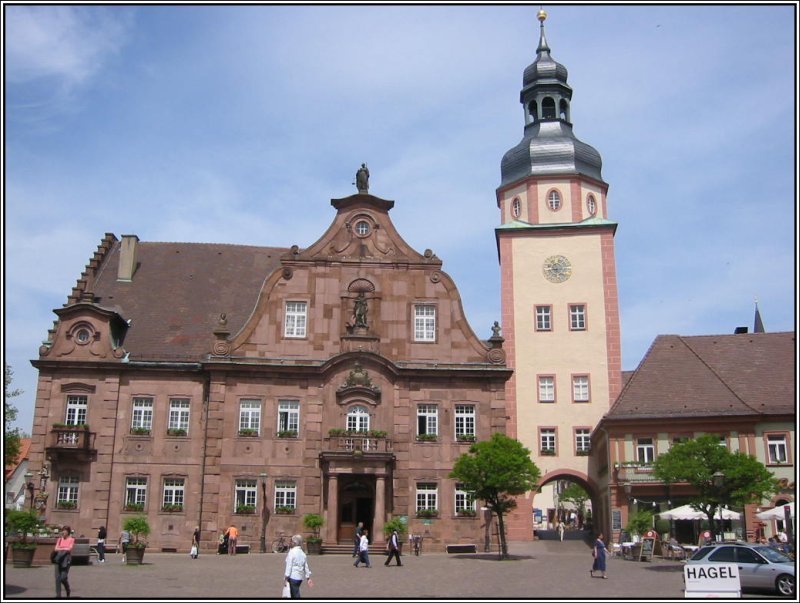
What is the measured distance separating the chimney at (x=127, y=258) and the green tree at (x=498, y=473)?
2139 centimetres

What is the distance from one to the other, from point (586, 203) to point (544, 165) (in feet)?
11.1

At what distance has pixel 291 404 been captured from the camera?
3941 cm

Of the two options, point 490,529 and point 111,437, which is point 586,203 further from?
point 111,437

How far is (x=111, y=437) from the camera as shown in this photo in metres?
38.9

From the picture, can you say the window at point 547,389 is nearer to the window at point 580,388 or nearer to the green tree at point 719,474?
the window at point 580,388

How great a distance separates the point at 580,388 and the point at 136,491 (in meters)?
23.8

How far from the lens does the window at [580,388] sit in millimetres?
48500

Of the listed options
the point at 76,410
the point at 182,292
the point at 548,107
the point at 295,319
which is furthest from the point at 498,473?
the point at 548,107

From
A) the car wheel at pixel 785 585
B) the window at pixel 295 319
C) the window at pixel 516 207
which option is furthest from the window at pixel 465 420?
the car wheel at pixel 785 585

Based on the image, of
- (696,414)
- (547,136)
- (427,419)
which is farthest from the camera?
(547,136)

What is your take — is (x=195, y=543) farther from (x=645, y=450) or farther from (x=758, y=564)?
(x=645, y=450)

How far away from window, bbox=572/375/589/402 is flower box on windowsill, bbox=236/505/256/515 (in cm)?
1931

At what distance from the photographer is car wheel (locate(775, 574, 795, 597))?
21500 mm

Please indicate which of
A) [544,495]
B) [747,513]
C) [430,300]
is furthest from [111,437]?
[544,495]
